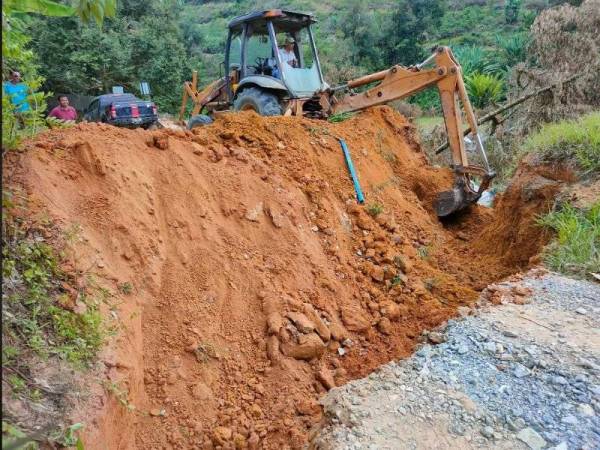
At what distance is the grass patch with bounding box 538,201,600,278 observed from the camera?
4500 mm

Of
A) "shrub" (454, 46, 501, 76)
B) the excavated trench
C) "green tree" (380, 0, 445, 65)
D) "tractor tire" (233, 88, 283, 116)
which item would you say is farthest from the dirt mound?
"green tree" (380, 0, 445, 65)

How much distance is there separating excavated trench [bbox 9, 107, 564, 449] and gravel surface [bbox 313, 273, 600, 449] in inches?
12.0

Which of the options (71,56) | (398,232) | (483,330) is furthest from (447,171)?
(71,56)

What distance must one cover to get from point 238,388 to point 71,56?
1578 cm

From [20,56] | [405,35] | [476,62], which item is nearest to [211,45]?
[405,35]

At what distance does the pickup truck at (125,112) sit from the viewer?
10.5 meters

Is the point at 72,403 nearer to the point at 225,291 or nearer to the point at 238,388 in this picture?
the point at 238,388

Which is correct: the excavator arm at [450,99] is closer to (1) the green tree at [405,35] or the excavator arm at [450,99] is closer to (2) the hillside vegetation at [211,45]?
(2) the hillside vegetation at [211,45]

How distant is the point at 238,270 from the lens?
3787mm

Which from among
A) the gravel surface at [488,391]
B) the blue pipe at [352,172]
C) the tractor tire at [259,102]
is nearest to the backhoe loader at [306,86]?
the tractor tire at [259,102]

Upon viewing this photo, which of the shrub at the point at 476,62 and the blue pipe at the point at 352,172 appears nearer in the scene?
the blue pipe at the point at 352,172

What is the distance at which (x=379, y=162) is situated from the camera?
6375 mm

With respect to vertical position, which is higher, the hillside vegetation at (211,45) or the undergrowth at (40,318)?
the hillside vegetation at (211,45)

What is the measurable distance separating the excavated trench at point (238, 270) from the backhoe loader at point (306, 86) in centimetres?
91
